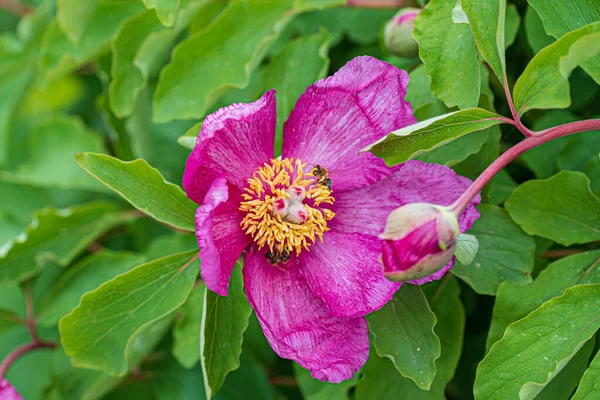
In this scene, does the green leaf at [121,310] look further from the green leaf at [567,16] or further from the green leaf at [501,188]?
the green leaf at [567,16]

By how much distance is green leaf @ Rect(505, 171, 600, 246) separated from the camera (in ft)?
3.08

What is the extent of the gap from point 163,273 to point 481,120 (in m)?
0.47

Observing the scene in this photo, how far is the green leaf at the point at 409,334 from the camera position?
0.90 metres

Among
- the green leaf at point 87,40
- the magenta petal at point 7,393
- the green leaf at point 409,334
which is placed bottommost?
the magenta petal at point 7,393

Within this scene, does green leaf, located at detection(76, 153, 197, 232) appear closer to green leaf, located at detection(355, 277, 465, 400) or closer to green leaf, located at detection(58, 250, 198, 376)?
green leaf, located at detection(58, 250, 198, 376)

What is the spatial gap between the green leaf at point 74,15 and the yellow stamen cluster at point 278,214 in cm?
52

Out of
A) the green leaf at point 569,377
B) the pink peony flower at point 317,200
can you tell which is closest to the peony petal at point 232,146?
the pink peony flower at point 317,200

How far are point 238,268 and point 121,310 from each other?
17cm

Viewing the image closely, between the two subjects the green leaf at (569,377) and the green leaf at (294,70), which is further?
the green leaf at (294,70)

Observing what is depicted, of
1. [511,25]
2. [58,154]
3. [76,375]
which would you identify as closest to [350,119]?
[511,25]

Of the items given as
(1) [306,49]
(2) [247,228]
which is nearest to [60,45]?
(1) [306,49]

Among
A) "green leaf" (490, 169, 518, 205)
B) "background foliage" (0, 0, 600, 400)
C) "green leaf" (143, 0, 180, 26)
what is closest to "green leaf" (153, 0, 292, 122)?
"background foliage" (0, 0, 600, 400)

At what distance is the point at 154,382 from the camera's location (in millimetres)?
1376

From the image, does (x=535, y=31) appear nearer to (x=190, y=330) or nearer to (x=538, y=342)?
(x=538, y=342)
